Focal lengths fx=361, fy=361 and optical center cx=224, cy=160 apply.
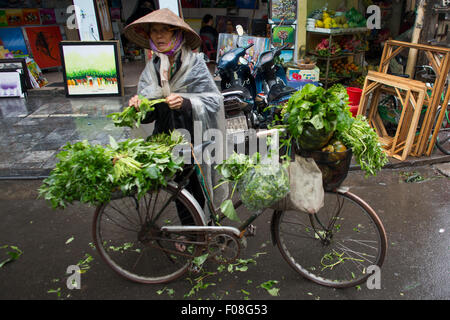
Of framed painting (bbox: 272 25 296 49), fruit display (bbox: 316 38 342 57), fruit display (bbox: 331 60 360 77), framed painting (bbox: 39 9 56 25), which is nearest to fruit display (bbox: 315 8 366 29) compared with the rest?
fruit display (bbox: 316 38 342 57)

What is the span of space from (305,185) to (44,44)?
10323mm

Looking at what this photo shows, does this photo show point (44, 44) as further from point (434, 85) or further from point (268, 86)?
point (434, 85)

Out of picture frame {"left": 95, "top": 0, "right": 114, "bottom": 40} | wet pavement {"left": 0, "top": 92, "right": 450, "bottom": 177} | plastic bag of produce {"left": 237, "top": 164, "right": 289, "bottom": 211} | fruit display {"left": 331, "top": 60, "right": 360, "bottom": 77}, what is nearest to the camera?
plastic bag of produce {"left": 237, "top": 164, "right": 289, "bottom": 211}

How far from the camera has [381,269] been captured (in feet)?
10.1

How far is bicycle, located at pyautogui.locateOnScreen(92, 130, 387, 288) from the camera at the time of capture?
109 inches

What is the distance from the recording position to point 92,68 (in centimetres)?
773

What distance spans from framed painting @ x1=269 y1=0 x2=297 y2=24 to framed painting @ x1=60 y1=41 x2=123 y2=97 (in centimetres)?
327

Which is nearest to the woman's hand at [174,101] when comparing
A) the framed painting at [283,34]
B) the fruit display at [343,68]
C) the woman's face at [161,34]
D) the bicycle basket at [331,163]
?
the woman's face at [161,34]

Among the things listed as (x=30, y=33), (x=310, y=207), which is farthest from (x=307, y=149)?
(x=30, y=33)

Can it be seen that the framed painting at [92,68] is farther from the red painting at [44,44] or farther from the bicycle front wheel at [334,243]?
the bicycle front wheel at [334,243]

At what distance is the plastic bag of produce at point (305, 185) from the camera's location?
2469 mm

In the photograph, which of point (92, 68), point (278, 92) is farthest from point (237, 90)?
point (92, 68)

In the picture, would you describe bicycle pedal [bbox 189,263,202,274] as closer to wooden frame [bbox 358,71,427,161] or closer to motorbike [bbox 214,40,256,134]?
motorbike [bbox 214,40,256,134]
